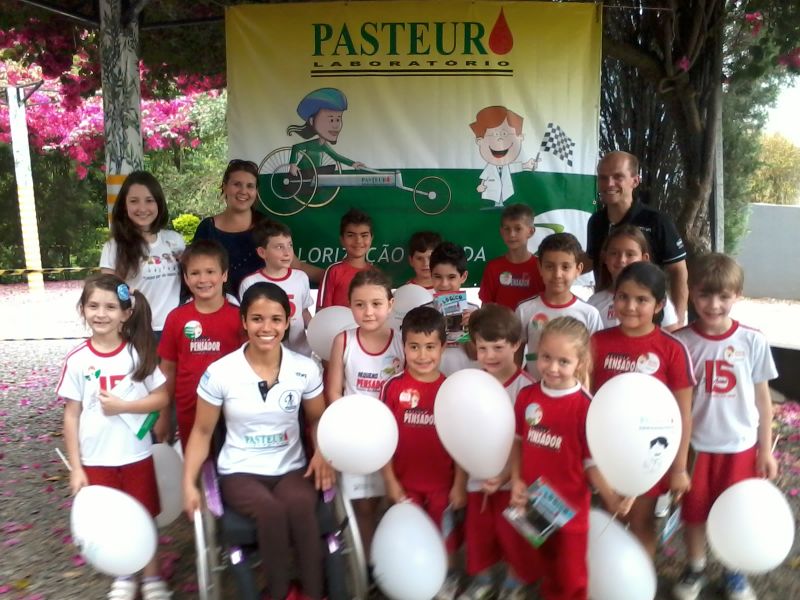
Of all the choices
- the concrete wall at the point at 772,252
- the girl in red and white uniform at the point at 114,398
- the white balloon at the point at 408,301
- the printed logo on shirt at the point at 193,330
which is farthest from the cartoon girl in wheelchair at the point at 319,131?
the concrete wall at the point at 772,252

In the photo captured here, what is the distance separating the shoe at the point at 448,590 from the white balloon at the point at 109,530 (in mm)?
1064

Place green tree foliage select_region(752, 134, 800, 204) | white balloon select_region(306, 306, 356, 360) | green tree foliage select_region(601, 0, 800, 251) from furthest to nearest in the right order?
green tree foliage select_region(752, 134, 800, 204) → green tree foliage select_region(601, 0, 800, 251) → white balloon select_region(306, 306, 356, 360)

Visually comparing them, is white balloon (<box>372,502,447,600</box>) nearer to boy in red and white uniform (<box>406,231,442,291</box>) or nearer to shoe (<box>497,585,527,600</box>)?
shoe (<box>497,585,527,600</box>)

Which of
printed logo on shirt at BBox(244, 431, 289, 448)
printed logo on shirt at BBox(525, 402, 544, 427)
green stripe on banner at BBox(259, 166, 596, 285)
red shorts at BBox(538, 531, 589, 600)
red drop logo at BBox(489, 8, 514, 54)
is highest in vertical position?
red drop logo at BBox(489, 8, 514, 54)

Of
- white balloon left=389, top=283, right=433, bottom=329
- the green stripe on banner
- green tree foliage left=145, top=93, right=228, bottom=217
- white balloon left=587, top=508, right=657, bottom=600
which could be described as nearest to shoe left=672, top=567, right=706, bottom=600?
white balloon left=587, top=508, right=657, bottom=600

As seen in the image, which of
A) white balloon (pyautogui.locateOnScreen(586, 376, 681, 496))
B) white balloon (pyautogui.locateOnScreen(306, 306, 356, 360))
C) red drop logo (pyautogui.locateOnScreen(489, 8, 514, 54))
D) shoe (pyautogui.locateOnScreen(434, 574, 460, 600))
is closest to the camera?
white balloon (pyautogui.locateOnScreen(586, 376, 681, 496))

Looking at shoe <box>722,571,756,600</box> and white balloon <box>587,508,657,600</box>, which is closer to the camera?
white balloon <box>587,508,657,600</box>

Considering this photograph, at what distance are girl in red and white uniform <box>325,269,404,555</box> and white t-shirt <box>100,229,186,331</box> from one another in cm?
98

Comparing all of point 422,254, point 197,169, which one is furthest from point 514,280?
point 197,169

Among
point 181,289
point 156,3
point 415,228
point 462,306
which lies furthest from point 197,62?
point 462,306

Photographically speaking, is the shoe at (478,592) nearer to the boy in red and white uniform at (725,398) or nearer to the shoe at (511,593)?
the shoe at (511,593)

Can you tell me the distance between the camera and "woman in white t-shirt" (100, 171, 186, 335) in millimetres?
3275

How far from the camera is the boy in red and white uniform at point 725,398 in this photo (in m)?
2.60

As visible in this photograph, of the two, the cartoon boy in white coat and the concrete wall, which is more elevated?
the cartoon boy in white coat
